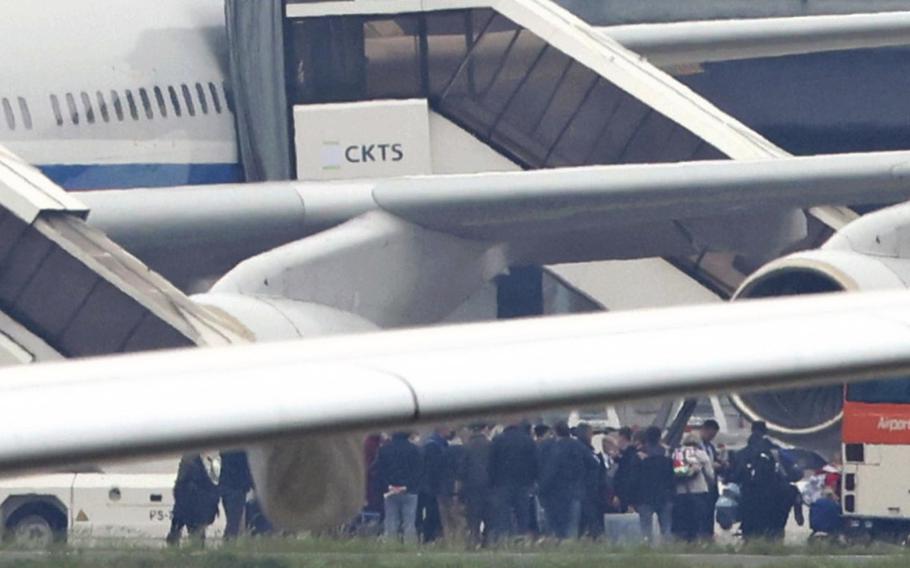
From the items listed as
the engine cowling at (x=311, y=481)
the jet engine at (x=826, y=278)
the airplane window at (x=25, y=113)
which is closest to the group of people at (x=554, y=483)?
the jet engine at (x=826, y=278)

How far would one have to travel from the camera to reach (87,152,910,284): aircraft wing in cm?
1411

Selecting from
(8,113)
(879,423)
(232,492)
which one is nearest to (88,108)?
(8,113)

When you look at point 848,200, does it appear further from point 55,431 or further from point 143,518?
point 55,431

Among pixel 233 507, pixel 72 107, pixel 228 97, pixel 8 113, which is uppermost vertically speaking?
pixel 228 97

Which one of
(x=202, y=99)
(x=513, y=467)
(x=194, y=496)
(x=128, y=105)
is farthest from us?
(x=202, y=99)

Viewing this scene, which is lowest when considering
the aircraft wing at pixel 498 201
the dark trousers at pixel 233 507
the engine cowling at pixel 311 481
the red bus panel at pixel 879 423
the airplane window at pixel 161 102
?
the dark trousers at pixel 233 507

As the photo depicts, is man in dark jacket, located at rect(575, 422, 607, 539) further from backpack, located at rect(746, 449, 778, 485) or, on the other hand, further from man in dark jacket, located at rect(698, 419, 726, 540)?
backpack, located at rect(746, 449, 778, 485)

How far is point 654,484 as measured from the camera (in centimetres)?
1384

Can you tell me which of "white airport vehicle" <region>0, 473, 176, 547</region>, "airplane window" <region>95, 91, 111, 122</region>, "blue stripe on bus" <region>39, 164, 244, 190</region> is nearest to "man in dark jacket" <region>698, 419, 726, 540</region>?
"white airport vehicle" <region>0, 473, 176, 547</region>

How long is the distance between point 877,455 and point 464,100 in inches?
184

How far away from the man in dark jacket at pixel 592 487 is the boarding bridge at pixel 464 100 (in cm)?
292

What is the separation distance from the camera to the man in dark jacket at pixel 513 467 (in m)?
12.8

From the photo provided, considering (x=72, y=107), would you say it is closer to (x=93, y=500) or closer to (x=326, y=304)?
(x=93, y=500)

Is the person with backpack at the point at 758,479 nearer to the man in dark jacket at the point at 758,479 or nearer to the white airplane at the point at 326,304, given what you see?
the man in dark jacket at the point at 758,479
